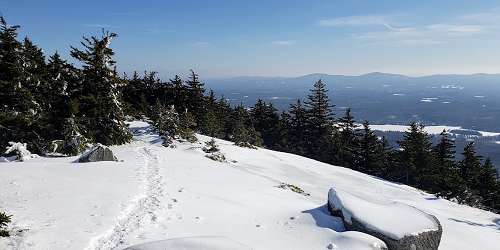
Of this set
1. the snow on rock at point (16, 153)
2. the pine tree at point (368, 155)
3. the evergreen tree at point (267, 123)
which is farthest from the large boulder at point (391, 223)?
the evergreen tree at point (267, 123)

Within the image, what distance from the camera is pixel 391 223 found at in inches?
536

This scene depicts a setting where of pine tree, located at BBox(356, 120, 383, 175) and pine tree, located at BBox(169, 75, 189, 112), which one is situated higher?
pine tree, located at BBox(169, 75, 189, 112)

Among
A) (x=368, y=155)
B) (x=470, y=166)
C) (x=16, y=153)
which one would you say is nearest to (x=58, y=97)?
(x=16, y=153)

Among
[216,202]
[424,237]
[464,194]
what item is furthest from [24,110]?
[464,194]

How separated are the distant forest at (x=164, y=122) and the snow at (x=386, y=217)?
570 inches

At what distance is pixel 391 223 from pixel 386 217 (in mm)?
486

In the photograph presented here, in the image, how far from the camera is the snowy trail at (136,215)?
1159 centimetres

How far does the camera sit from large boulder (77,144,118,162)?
79.0 feet

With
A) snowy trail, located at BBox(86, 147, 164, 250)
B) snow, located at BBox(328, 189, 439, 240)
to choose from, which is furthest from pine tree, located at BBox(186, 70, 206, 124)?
snow, located at BBox(328, 189, 439, 240)

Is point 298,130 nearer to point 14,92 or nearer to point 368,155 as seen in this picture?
point 368,155

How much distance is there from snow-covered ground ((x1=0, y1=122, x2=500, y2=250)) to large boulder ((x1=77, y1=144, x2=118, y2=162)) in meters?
0.91

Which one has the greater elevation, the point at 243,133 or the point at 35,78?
the point at 35,78

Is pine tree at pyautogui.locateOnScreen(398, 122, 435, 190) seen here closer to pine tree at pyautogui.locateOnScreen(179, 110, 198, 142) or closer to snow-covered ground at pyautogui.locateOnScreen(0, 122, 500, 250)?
snow-covered ground at pyautogui.locateOnScreen(0, 122, 500, 250)

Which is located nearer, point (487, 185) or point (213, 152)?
point (213, 152)
